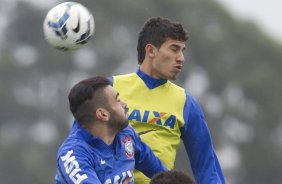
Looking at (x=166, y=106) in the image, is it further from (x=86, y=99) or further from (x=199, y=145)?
(x=86, y=99)

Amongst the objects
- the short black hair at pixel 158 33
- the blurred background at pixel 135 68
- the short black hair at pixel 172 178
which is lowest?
the blurred background at pixel 135 68

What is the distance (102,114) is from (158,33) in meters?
1.38

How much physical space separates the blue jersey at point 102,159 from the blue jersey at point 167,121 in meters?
0.37

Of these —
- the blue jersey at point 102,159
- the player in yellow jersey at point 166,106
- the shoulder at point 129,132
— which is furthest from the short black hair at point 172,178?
the player in yellow jersey at point 166,106

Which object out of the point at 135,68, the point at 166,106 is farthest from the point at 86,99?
the point at 135,68

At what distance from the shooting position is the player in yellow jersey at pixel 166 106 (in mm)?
13055

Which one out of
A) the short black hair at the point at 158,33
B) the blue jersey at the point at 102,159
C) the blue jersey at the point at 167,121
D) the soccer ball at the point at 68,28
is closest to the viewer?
the blue jersey at the point at 102,159

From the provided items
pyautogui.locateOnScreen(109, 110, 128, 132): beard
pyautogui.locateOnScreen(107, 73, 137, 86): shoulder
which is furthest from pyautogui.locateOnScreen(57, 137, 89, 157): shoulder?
pyautogui.locateOnScreen(107, 73, 137, 86): shoulder

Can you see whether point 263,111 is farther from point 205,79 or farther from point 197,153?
point 197,153

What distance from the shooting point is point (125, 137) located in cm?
1248

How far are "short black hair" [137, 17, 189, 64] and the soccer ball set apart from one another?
0.52 metres

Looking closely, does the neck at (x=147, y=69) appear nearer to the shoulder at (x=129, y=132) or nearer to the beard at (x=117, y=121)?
the shoulder at (x=129, y=132)

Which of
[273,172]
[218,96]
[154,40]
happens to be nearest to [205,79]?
[218,96]

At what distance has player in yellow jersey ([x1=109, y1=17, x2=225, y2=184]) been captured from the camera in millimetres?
13055
